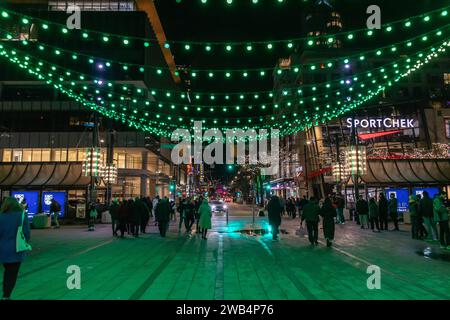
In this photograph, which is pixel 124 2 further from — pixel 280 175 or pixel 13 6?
pixel 280 175

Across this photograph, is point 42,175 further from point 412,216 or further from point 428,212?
point 428,212

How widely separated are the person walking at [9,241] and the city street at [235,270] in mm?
800

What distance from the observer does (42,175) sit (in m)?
28.4

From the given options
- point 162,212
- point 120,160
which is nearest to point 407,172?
point 162,212

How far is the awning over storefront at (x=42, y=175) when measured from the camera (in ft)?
89.2

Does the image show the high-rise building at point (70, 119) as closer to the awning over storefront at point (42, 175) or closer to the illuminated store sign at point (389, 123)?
the awning over storefront at point (42, 175)

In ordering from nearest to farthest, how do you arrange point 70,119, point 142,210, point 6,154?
point 142,210 → point 6,154 → point 70,119

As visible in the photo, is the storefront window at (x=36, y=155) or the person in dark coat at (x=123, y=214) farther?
the storefront window at (x=36, y=155)

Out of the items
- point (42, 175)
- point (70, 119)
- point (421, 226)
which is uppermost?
point (70, 119)

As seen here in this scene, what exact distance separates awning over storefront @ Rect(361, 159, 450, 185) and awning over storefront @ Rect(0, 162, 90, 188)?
22.5 meters

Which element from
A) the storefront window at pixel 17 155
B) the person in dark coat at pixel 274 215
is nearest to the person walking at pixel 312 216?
the person in dark coat at pixel 274 215

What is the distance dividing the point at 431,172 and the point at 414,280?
82.0 ft

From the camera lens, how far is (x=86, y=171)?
22391mm

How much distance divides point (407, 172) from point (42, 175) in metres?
29.6
